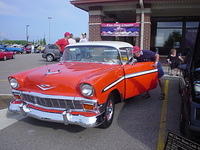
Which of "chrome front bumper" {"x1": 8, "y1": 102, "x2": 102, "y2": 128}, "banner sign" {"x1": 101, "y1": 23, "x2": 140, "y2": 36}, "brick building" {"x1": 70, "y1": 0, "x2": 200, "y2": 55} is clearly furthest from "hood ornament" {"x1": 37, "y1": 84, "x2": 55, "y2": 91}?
"banner sign" {"x1": 101, "y1": 23, "x2": 140, "y2": 36}

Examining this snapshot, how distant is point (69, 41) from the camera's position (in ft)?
27.1

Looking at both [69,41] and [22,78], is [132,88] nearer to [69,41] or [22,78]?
[22,78]

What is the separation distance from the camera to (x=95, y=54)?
541 centimetres

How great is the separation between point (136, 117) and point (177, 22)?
1380cm

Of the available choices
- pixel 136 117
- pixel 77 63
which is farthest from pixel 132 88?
pixel 77 63

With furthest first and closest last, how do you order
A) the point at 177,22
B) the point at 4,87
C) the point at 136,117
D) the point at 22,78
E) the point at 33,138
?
the point at 177,22 → the point at 4,87 → the point at 136,117 → the point at 22,78 → the point at 33,138

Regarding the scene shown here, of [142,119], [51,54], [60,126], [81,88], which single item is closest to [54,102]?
[81,88]

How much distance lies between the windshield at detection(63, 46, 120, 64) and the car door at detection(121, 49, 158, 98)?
10.6 inches

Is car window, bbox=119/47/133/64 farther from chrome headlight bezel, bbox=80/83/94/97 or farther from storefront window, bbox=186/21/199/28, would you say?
storefront window, bbox=186/21/199/28

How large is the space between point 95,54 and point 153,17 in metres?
13.1

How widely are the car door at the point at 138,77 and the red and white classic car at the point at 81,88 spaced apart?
0.02 metres

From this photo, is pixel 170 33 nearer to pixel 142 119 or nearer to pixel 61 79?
pixel 142 119

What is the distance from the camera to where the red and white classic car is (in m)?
3.87

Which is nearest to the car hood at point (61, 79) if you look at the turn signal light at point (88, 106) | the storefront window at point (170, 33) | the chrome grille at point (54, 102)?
the chrome grille at point (54, 102)
